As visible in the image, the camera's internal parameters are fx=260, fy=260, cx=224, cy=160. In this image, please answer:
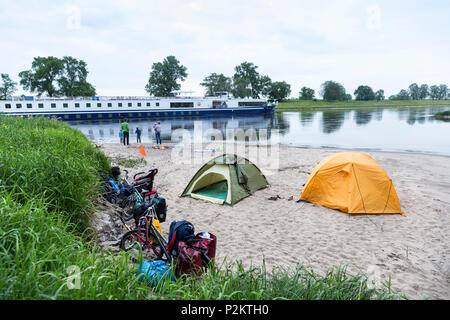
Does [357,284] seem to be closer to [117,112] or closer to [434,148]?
[434,148]

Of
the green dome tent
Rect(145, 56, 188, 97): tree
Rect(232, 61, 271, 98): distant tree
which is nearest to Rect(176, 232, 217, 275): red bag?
the green dome tent

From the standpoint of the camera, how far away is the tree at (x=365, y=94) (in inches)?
4734

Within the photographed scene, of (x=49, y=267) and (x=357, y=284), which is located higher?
(x=49, y=267)

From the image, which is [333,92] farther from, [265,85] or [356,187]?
[356,187]

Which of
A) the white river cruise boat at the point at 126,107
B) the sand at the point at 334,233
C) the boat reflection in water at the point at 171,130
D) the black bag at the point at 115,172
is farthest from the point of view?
the white river cruise boat at the point at 126,107

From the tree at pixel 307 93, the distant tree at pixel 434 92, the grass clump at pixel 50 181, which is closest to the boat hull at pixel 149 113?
the grass clump at pixel 50 181

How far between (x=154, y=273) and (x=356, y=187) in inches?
222

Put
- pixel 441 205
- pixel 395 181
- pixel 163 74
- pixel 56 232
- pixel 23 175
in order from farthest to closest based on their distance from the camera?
pixel 163 74
pixel 395 181
pixel 441 205
pixel 23 175
pixel 56 232

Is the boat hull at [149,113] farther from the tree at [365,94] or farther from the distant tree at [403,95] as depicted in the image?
the distant tree at [403,95]

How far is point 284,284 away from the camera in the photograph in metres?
2.43

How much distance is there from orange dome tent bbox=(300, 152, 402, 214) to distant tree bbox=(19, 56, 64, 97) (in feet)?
241

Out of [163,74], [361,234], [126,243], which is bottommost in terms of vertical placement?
[361,234]

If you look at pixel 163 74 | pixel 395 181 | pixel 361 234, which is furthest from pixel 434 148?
pixel 163 74

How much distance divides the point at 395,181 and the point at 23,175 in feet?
35.2
